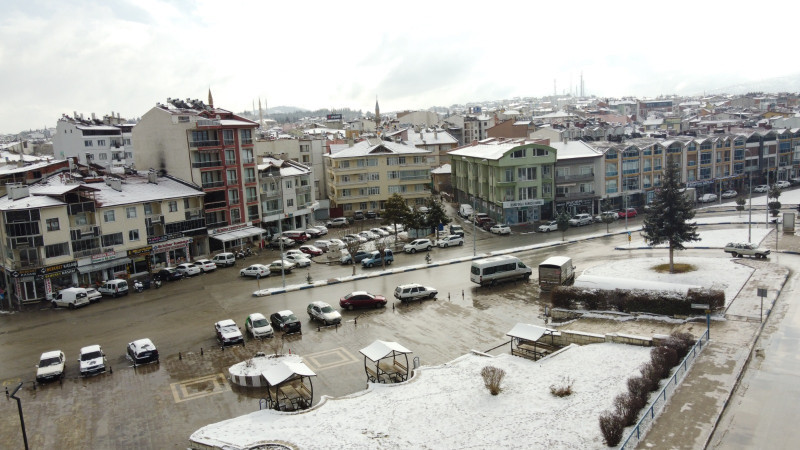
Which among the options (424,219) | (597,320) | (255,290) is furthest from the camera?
(424,219)

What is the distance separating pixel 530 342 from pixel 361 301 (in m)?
12.5

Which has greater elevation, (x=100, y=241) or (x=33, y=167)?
(x=33, y=167)

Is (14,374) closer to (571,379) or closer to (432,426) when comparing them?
(432,426)

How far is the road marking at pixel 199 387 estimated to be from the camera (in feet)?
84.4

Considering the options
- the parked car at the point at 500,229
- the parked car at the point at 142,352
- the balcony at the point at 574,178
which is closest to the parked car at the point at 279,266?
the parked car at the point at 142,352

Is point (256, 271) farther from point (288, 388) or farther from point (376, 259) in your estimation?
point (288, 388)

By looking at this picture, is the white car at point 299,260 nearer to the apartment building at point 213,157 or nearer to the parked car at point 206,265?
the parked car at point 206,265

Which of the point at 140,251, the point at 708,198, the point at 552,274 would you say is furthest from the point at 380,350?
the point at 708,198

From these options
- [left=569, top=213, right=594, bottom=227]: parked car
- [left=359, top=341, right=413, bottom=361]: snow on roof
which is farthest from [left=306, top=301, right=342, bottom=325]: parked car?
[left=569, top=213, right=594, bottom=227]: parked car

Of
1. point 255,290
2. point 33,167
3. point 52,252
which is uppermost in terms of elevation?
point 33,167

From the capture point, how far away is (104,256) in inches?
1831

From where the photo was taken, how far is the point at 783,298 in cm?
3381

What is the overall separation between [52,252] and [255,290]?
14.8 metres

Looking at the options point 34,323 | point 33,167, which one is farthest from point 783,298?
point 33,167
